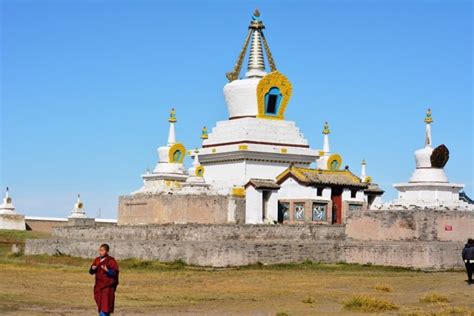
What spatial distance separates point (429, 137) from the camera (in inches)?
1291

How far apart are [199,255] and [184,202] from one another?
5.20 m

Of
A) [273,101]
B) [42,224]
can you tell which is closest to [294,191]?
[273,101]

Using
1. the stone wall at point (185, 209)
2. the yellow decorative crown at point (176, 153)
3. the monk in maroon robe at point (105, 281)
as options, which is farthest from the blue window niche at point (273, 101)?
the monk in maroon robe at point (105, 281)

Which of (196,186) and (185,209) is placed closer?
(185,209)

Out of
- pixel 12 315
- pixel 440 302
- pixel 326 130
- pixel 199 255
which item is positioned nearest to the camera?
pixel 12 315

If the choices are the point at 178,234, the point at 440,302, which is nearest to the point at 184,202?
the point at 178,234

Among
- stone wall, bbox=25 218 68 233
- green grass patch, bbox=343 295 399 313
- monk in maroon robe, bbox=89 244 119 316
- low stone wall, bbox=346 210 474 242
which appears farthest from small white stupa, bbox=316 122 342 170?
monk in maroon robe, bbox=89 244 119 316

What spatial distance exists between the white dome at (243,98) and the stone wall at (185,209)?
5.18m

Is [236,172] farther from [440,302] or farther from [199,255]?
[440,302]

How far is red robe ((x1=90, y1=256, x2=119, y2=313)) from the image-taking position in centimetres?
1245

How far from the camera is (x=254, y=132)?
3438 centimetres

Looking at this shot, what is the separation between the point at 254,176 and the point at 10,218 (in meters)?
18.7

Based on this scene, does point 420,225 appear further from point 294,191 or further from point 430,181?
point 294,191

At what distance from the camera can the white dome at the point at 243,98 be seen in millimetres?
35469
